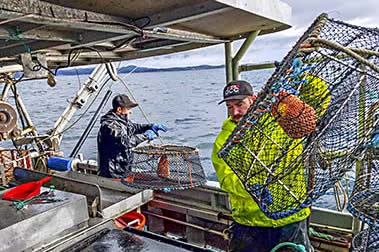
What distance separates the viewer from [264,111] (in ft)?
4.44

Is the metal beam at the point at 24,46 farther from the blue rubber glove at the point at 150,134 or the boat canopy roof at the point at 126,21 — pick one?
the blue rubber glove at the point at 150,134

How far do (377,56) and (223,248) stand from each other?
2.32 m

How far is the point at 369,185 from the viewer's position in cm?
160

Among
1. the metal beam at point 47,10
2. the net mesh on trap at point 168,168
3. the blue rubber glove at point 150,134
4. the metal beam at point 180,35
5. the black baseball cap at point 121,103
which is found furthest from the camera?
the black baseball cap at point 121,103

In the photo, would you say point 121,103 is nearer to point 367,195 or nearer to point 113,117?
point 113,117

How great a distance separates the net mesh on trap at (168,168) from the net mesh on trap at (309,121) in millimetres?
971

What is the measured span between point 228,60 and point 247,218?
4.75 ft

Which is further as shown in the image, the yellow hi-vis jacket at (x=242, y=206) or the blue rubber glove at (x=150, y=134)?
the blue rubber glove at (x=150, y=134)

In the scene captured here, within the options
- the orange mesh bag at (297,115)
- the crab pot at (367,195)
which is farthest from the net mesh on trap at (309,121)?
the crab pot at (367,195)

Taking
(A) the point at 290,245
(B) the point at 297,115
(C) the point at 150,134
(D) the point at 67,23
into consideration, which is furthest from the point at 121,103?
(B) the point at 297,115

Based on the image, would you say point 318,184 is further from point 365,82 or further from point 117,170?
point 117,170

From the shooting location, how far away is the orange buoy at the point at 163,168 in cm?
264

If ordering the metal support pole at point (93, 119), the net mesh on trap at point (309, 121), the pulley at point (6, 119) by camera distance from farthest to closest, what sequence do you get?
the metal support pole at point (93, 119), the pulley at point (6, 119), the net mesh on trap at point (309, 121)

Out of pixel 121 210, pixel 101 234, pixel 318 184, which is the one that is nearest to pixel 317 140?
pixel 318 184
